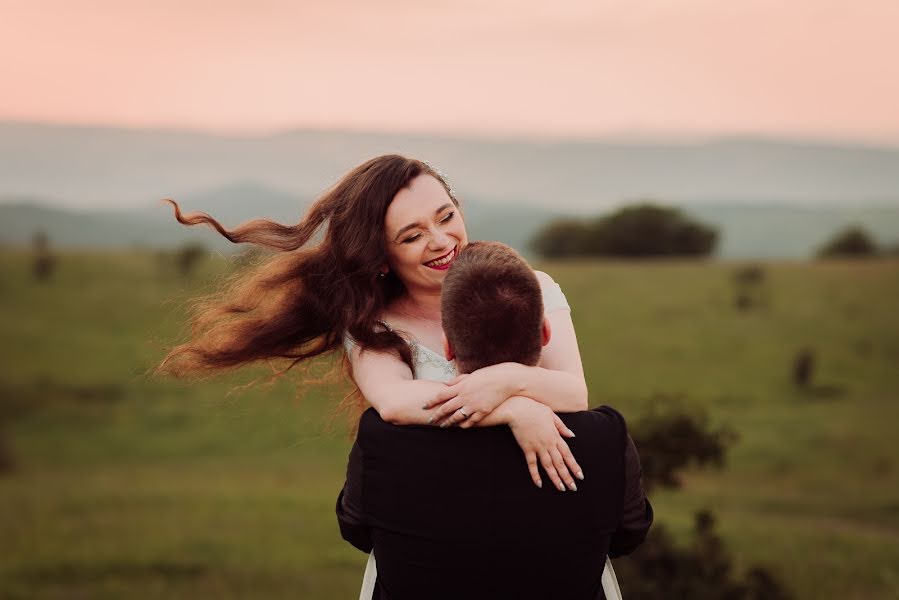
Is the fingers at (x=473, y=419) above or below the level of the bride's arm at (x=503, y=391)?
below

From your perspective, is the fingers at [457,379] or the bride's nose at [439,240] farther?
the bride's nose at [439,240]

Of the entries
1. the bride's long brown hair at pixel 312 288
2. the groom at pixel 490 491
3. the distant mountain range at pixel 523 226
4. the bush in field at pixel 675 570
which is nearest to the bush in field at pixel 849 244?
the distant mountain range at pixel 523 226

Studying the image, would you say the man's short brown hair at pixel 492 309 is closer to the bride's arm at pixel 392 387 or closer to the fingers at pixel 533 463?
the bride's arm at pixel 392 387

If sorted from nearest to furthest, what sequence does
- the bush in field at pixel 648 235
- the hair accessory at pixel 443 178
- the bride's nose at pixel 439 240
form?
the bride's nose at pixel 439 240
the hair accessory at pixel 443 178
the bush in field at pixel 648 235

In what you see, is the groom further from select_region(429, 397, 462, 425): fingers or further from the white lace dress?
the white lace dress

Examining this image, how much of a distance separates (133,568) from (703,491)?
13247 millimetres

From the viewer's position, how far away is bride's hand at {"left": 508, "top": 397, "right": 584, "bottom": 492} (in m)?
2.71

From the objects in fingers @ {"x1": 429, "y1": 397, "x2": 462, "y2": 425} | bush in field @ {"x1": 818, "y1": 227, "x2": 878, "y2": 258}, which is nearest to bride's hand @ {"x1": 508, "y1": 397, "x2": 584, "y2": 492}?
fingers @ {"x1": 429, "y1": 397, "x2": 462, "y2": 425}

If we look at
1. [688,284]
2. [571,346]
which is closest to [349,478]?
[571,346]

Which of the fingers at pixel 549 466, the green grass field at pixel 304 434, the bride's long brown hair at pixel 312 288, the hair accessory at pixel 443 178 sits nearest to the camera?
the fingers at pixel 549 466

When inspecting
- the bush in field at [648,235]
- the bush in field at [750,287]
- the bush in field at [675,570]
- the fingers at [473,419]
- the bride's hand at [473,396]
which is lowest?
the bush in field at [648,235]

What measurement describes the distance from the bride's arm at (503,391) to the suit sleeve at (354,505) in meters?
0.30

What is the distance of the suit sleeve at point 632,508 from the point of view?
285 cm

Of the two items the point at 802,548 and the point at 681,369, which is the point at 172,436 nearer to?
the point at 681,369
